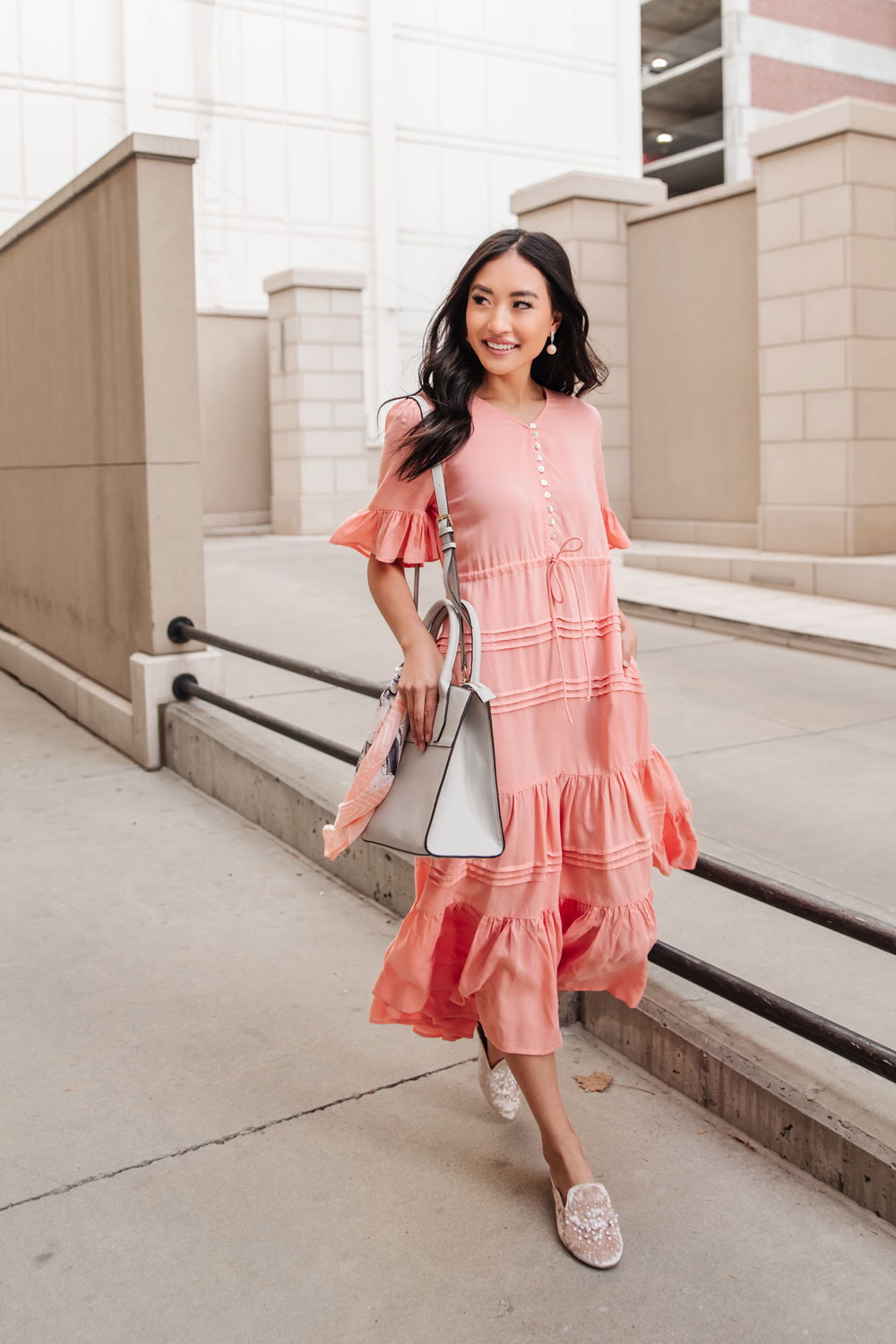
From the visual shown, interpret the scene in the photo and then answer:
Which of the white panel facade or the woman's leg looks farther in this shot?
the white panel facade

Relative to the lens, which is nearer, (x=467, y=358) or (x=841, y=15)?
(x=467, y=358)

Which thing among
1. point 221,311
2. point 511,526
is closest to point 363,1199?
point 511,526

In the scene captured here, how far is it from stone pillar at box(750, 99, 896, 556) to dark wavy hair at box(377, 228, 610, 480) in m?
8.15

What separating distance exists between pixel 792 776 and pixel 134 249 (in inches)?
144

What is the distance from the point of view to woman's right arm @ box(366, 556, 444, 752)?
2.38m

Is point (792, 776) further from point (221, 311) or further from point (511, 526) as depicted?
point (221, 311)

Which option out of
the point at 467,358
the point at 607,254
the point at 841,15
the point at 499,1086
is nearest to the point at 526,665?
the point at 467,358

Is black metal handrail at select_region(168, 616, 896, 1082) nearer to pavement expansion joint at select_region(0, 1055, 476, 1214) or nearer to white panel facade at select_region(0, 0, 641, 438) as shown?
pavement expansion joint at select_region(0, 1055, 476, 1214)

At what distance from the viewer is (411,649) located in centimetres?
243

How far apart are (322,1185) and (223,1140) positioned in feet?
0.98

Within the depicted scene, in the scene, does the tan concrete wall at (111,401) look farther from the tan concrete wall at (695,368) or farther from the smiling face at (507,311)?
the tan concrete wall at (695,368)

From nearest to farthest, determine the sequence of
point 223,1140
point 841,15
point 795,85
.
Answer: point 223,1140 → point 795,85 → point 841,15

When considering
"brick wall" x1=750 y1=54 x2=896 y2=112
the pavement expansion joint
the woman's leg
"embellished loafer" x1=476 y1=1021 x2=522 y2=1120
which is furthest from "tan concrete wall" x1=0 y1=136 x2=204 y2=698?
"brick wall" x1=750 y1=54 x2=896 y2=112

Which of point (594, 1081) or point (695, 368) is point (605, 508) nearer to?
point (594, 1081)
